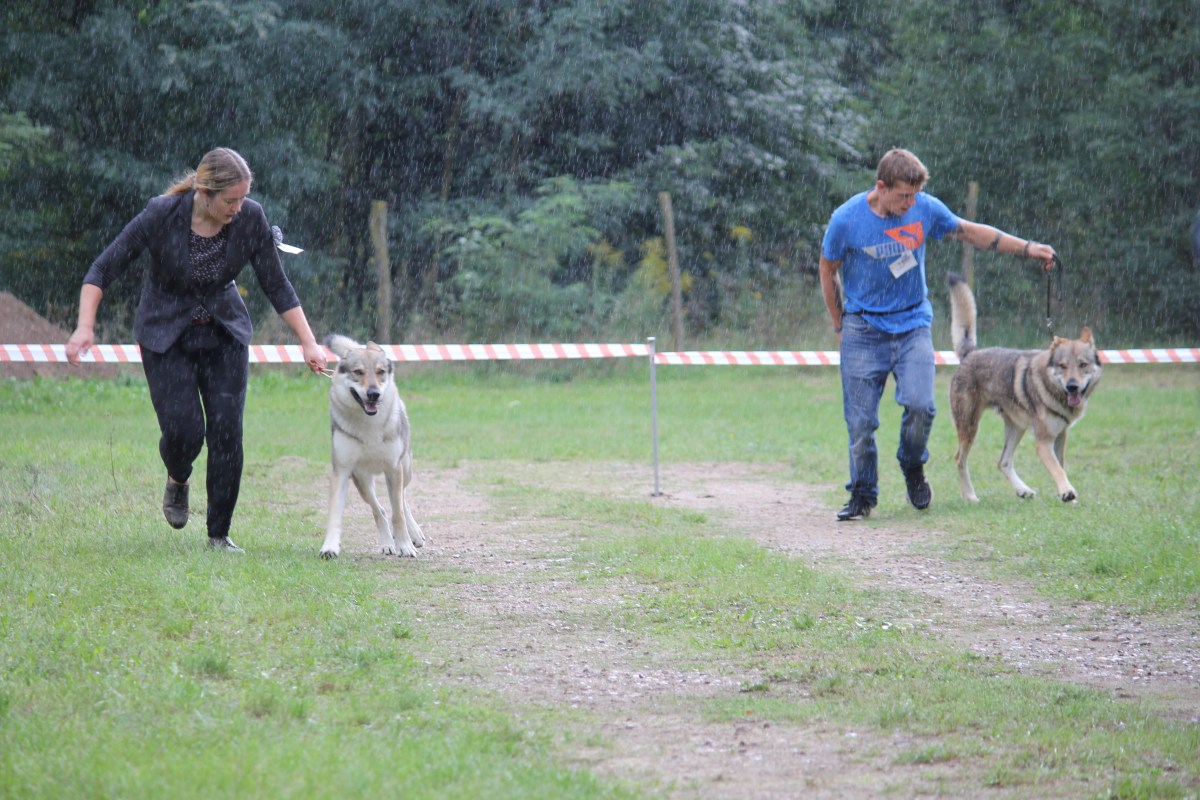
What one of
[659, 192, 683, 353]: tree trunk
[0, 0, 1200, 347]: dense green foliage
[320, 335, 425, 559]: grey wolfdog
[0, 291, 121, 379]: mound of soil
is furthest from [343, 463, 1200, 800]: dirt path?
[0, 0, 1200, 347]: dense green foliage

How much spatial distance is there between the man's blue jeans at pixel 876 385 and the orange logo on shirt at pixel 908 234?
1.71 ft

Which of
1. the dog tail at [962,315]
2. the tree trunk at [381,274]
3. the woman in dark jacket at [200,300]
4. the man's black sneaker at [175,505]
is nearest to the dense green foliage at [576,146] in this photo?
the tree trunk at [381,274]

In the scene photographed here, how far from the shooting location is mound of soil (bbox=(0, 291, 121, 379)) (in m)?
16.6

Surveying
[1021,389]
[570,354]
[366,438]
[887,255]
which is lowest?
[366,438]

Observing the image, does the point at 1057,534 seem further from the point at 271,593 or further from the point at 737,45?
the point at 737,45

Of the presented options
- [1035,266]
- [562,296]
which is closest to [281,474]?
[562,296]

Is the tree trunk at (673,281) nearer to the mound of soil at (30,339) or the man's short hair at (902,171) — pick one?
the mound of soil at (30,339)

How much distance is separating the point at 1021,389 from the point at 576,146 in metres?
15.2

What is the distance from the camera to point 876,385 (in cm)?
813

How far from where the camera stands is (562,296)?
1969 cm

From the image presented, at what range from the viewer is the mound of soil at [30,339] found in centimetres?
1656

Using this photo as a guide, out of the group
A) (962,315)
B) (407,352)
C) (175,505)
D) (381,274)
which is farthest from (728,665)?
(381,274)

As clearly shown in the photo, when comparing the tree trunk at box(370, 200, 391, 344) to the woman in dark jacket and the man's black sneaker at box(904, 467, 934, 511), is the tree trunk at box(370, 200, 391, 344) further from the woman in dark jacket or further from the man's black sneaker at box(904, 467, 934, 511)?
the woman in dark jacket

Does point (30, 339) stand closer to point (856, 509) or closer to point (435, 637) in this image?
point (856, 509)
